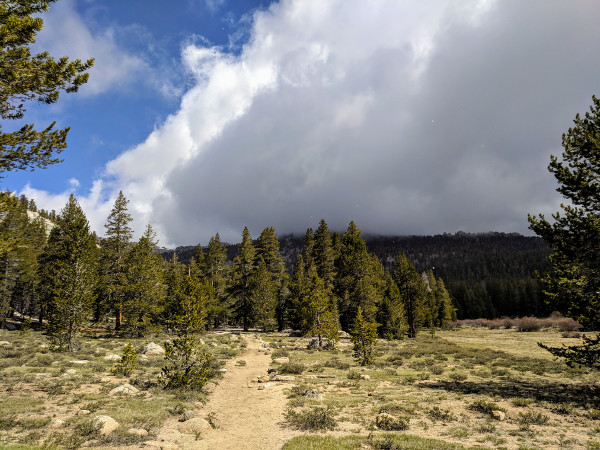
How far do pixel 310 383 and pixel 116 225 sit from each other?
33669 millimetres

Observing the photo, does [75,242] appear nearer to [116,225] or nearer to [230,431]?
[116,225]

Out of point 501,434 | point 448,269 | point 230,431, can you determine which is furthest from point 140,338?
point 448,269

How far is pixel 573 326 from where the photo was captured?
63.6m

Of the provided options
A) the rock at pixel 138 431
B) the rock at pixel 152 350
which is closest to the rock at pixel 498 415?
the rock at pixel 138 431

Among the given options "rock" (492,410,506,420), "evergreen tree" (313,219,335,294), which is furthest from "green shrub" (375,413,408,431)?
"evergreen tree" (313,219,335,294)

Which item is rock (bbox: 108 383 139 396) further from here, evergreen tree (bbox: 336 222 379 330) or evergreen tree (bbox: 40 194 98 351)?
evergreen tree (bbox: 336 222 379 330)

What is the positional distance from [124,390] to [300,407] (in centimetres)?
874

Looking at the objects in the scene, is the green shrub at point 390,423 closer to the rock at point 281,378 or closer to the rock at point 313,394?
the rock at point 313,394

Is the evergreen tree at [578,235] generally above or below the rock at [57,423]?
above

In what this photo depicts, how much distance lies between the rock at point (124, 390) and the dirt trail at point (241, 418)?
3802mm

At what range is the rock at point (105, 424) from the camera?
9852 millimetres

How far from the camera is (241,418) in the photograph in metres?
13.0

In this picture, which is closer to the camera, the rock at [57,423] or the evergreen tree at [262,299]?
the rock at [57,423]

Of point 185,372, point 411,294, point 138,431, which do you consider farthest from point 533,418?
point 411,294
